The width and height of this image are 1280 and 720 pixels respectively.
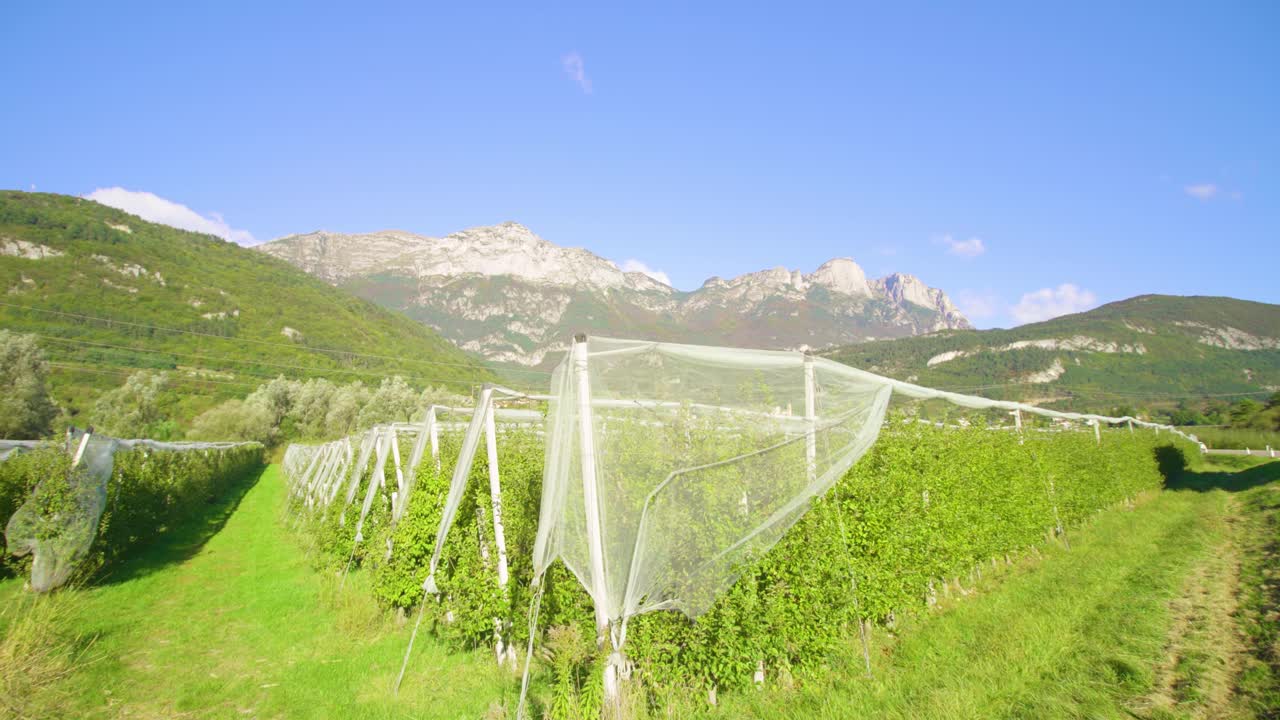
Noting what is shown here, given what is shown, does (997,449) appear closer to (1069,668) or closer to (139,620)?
(1069,668)

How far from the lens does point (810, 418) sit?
441 cm

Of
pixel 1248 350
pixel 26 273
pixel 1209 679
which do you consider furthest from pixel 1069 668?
pixel 1248 350

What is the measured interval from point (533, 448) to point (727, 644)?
11.1 feet

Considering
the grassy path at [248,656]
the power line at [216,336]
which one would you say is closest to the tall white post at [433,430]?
the grassy path at [248,656]

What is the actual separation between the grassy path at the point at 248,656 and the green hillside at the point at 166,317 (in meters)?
40.8

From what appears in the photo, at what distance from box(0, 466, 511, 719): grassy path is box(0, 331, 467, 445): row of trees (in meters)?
23.4

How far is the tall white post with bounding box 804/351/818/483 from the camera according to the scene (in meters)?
4.32

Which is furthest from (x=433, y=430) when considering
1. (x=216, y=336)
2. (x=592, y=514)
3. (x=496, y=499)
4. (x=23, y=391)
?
(x=216, y=336)

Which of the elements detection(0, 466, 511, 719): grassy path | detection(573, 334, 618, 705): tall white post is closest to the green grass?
detection(573, 334, 618, 705): tall white post

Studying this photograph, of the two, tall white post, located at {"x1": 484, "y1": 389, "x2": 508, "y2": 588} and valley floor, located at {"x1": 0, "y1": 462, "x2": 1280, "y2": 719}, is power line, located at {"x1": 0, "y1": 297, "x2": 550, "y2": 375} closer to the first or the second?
valley floor, located at {"x1": 0, "y1": 462, "x2": 1280, "y2": 719}

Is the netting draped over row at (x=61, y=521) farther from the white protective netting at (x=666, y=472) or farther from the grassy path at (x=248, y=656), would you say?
the white protective netting at (x=666, y=472)

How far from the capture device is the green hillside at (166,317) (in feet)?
154

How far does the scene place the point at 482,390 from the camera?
5137mm

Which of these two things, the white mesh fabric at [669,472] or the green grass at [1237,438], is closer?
the white mesh fabric at [669,472]
